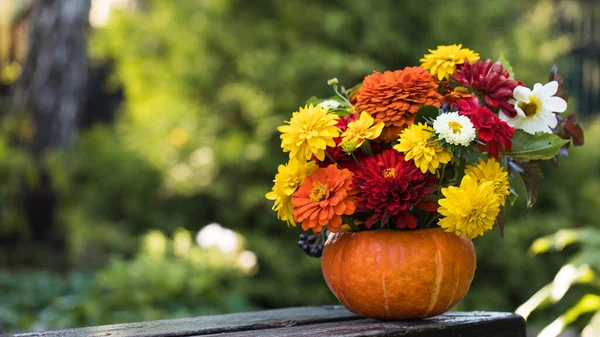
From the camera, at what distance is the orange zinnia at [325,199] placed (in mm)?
1525

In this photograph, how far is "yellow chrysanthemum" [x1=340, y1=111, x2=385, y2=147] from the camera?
1552 mm

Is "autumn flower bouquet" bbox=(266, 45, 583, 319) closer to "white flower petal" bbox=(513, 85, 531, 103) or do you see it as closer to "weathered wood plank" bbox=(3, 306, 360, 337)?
"white flower petal" bbox=(513, 85, 531, 103)

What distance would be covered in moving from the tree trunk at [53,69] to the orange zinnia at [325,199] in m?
4.48

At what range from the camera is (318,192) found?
5.11ft

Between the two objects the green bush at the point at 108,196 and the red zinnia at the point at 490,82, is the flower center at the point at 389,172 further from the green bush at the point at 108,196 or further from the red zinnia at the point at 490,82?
the green bush at the point at 108,196

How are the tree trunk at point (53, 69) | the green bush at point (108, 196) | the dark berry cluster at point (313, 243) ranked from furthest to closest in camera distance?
1. the tree trunk at point (53, 69)
2. the green bush at point (108, 196)
3. the dark berry cluster at point (313, 243)

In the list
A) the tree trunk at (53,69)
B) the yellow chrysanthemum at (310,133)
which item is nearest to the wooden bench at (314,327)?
the yellow chrysanthemum at (310,133)

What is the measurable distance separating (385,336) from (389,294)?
0.35 ft

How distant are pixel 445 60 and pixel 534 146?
0.29 m

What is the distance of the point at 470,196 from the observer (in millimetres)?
1501

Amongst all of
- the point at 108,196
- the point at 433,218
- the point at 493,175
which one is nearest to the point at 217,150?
the point at 108,196

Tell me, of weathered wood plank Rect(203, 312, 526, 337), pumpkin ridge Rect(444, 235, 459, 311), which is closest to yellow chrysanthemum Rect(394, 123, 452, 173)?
pumpkin ridge Rect(444, 235, 459, 311)

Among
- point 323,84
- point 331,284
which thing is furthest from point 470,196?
point 323,84

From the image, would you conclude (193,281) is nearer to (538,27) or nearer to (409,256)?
(409,256)
